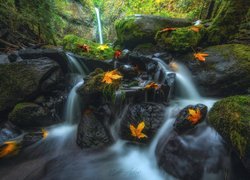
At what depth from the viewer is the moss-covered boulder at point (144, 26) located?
6105 mm

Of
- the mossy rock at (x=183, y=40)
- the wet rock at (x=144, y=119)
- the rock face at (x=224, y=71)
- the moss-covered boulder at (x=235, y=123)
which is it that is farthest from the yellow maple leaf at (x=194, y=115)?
the mossy rock at (x=183, y=40)

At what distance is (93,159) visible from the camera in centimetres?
328

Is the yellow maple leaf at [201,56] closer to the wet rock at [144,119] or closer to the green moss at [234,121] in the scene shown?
the wet rock at [144,119]

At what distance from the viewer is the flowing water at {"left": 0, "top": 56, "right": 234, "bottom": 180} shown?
115 inches

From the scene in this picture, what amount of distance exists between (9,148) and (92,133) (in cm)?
132

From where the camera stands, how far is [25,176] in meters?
2.89

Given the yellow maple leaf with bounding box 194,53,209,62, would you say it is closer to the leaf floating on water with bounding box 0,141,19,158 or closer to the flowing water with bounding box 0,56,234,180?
the flowing water with bounding box 0,56,234,180

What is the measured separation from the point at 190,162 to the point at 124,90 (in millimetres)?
1615

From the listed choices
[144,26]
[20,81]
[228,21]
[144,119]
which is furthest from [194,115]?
[144,26]

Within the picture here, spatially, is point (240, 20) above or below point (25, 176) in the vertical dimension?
above

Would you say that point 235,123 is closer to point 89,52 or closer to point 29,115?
point 29,115

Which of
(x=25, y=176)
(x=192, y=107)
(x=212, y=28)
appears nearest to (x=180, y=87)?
(x=192, y=107)

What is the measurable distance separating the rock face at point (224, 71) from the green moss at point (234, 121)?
4.20 ft

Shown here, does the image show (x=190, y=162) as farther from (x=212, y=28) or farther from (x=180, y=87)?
(x=212, y=28)
